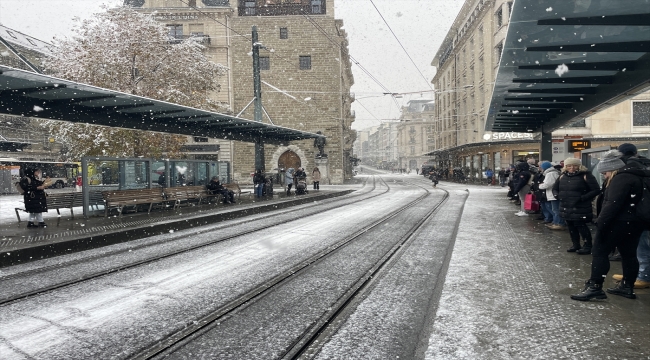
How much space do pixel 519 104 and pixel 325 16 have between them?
3017cm

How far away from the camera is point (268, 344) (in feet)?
11.9

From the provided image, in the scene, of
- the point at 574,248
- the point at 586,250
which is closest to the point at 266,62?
the point at 574,248

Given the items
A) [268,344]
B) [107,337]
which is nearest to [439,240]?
[268,344]

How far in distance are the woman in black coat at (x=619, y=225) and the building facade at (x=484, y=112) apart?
67.6 ft

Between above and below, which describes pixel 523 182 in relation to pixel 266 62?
below

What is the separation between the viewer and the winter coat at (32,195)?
10000 millimetres

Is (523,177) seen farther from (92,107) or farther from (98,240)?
(92,107)

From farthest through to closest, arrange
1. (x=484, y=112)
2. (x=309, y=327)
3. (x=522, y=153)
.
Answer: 1. (x=484, y=112)
2. (x=522, y=153)
3. (x=309, y=327)

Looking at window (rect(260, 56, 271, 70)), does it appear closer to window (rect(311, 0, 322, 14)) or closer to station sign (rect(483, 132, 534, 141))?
window (rect(311, 0, 322, 14))

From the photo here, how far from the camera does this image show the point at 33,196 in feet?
32.9

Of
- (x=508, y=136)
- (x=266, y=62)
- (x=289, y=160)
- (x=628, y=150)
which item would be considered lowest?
(x=628, y=150)

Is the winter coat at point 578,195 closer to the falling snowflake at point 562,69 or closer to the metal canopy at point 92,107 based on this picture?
the falling snowflake at point 562,69

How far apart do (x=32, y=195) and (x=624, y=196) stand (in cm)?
1119

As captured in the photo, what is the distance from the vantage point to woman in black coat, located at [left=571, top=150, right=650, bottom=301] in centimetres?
441
